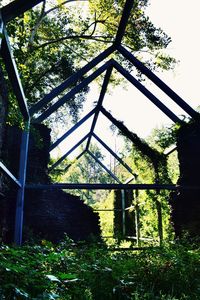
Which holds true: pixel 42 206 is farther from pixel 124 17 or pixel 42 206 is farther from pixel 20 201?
pixel 124 17

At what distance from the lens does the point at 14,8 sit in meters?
3.76

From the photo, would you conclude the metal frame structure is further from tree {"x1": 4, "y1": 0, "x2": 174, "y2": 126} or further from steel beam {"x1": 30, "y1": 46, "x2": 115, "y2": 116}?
tree {"x1": 4, "y1": 0, "x2": 174, "y2": 126}

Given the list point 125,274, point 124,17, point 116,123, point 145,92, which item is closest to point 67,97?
point 145,92

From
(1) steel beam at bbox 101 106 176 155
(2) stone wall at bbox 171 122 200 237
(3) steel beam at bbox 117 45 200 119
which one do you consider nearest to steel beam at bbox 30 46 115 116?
(3) steel beam at bbox 117 45 200 119

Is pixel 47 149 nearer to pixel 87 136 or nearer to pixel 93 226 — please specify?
pixel 93 226

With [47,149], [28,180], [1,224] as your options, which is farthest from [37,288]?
[47,149]

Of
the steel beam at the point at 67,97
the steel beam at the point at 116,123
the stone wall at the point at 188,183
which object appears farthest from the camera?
the steel beam at the point at 116,123

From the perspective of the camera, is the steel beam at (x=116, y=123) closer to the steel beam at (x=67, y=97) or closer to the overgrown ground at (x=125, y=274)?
the steel beam at (x=67, y=97)

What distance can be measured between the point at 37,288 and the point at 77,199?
29.6ft

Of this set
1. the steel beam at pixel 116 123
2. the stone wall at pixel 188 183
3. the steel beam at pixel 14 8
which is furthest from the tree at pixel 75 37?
the steel beam at pixel 14 8

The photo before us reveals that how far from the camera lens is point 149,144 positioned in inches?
457

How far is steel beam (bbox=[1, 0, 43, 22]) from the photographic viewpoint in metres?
3.70

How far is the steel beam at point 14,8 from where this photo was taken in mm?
Answer: 3695

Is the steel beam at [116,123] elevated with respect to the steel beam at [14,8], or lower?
elevated
